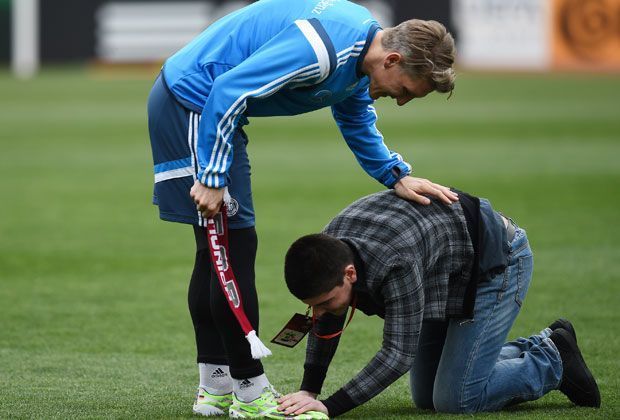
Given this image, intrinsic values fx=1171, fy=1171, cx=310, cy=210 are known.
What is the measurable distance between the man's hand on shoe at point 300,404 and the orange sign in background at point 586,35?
79.5ft

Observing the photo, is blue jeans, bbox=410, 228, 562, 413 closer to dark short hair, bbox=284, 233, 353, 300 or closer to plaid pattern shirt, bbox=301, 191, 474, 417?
plaid pattern shirt, bbox=301, 191, 474, 417

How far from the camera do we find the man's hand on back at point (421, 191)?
4.81 metres

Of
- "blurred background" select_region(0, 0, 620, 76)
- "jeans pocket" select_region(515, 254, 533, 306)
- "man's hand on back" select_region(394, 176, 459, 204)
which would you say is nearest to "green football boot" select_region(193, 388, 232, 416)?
"man's hand on back" select_region(394, 176, 459, 204)

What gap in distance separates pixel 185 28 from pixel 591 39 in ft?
33.1

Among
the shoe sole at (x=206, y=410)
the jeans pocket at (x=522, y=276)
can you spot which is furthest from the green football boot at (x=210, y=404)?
the jeans pocket at (x=522, y=276)

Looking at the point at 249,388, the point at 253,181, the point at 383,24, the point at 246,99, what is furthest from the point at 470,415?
the point at 383,24

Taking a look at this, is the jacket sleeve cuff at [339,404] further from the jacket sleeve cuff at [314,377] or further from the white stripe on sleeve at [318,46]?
the white stripe on sleeve at [318,46]

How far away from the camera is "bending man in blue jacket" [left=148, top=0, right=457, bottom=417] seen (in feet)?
14.7

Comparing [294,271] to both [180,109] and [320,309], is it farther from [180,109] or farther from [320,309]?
[180,109]

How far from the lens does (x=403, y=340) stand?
14.7ft

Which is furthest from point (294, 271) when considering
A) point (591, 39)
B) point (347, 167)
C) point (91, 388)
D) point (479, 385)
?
point (591, 39)

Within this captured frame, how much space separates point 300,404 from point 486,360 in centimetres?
89

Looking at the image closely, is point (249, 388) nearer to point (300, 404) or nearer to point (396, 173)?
point (300, 404)

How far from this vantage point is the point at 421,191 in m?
4.88
